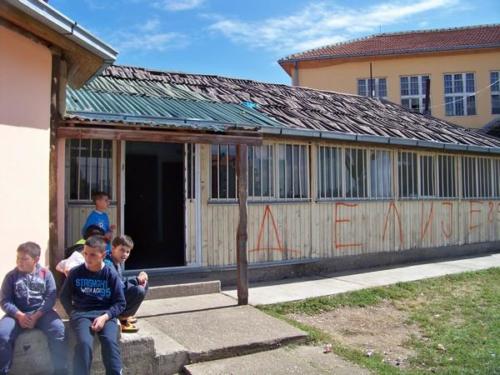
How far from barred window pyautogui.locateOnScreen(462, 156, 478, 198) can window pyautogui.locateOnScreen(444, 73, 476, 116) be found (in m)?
13.6

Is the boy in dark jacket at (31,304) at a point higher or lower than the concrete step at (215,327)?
higher

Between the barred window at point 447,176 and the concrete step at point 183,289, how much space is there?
7.14m

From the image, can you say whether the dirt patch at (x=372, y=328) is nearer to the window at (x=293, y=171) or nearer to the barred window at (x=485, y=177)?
the window at (x=293, y=171)

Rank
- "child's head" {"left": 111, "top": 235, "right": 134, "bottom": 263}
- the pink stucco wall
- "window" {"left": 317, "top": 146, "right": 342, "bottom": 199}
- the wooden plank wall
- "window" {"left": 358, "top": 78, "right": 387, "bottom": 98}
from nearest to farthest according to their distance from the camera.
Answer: the pink stucco wall < "child's head" {"left": 111, "top": 235, "right": 134, "bottom": 263} < the wooden plank wall < "window" {"left": 317, "top": 146, "right": 342, "bottom": 199} < "window" {"left": 358, "top": 78, "right": 387, "bottom": 98}

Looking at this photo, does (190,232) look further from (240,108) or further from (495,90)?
(495,90)

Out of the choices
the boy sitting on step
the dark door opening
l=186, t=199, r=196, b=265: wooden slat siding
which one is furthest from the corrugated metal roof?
the boy sitting on step

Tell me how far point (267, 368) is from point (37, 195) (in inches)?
118

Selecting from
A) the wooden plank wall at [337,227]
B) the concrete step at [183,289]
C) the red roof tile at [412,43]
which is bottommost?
the concrete step at [183,289]

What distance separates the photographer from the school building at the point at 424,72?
2553cm

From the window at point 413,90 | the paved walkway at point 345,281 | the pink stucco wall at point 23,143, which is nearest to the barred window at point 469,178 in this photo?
the paved walkway at point 345,281

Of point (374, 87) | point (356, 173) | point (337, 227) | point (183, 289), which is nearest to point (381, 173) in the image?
point (356, 173)

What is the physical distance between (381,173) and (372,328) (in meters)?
5.13

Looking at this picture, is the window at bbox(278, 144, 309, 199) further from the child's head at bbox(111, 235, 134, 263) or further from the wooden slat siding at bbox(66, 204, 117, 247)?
the child's head at bbox(111, 235, 134, 263)

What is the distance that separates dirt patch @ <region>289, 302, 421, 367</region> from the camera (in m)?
5.94
